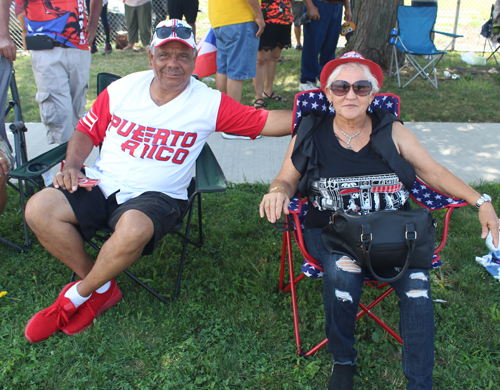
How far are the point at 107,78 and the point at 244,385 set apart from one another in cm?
228

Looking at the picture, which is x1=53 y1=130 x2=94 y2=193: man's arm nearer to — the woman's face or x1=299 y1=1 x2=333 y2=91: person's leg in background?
the woman's face

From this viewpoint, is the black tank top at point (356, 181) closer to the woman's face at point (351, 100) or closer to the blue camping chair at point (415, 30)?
the woman's face at point (351, 100)

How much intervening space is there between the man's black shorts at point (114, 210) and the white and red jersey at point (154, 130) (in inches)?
3.0

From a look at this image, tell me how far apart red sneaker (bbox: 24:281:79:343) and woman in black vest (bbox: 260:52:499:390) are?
46.3 inches

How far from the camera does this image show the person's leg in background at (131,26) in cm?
950

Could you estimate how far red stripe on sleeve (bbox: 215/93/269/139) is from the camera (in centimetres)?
251

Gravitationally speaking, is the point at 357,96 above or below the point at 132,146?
above

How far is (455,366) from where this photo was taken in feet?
6.83

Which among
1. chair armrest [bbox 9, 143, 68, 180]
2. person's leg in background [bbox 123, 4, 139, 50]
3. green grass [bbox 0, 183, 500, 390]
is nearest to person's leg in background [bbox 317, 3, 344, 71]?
green grass [bbox 0, 183, 500, 390]

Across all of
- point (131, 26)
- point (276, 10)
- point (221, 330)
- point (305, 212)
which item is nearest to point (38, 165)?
point (221, 330)

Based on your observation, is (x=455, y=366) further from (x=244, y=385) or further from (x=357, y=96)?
(x=357, y=96)

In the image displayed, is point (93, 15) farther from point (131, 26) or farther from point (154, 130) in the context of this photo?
point (131, 26)

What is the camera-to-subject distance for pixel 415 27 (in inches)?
267

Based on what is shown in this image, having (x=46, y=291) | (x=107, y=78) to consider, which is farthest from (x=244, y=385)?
(x=107, y=78)
